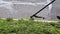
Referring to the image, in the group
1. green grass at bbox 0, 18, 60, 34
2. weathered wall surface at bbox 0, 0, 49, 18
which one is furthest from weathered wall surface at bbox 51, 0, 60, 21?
green grass at bbox 0, 18, 60, 34

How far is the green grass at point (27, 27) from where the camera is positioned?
411 cm

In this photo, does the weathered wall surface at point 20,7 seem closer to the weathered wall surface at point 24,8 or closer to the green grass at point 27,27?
the weathered wall surface at point 24,8

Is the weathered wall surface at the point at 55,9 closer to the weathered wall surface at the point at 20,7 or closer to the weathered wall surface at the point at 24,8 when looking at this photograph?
the weathered wall surface at the point at 24,8

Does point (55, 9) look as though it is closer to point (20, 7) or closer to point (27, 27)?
point (20, 7)

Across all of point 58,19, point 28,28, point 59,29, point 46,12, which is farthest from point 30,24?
point 46,12

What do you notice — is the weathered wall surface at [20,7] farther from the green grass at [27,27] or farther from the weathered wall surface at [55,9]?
the green grass at [27,27]

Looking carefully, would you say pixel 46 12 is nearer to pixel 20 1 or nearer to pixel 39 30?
pixel 20 1

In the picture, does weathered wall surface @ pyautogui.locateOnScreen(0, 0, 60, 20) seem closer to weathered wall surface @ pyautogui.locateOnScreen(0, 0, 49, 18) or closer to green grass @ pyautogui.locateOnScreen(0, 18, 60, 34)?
weathered wall surface @ pyautogui.locateOnScreen(0, 0, 49, 18)

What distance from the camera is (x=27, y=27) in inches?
169

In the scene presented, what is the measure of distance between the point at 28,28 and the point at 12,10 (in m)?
1.75

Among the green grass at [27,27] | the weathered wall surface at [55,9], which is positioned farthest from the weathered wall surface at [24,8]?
the green grass at [27,27]

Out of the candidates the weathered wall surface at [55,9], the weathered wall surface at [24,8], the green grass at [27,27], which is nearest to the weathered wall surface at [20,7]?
the weathered wall surface at [24,8]

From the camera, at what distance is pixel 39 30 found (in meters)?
4.19

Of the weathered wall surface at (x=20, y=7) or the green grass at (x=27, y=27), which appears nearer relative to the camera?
the green grass at (x=27, y=27)
